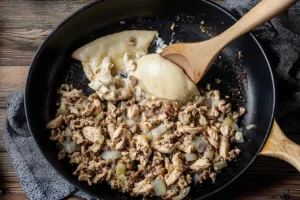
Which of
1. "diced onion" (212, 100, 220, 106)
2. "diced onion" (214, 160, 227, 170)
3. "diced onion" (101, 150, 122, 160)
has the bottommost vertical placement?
"diced onion" (101, 150, 122, 160)

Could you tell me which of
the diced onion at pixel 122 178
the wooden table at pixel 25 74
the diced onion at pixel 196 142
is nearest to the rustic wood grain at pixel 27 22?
the wooden table at pixel 25 74

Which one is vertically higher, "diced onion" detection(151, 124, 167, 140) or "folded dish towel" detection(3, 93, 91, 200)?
"diced onion" detection(151, 124, 167, 140)

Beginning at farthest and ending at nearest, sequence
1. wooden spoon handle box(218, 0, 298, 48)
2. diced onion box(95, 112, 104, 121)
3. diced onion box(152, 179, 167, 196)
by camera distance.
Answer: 1. diced onion box(95, 112, 104, 121)
2. diced onion box(152, 179, 167, 196)
3. wooden spoon handle box(218, 0, 298, 48)

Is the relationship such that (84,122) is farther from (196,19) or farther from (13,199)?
(196,19)

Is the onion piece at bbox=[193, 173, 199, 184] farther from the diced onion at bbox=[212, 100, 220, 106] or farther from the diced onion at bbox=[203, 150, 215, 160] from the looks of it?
the diced onion at bbox=[212, 100, 220, 106]

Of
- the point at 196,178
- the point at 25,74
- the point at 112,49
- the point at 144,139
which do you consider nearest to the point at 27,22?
the point at 25,74

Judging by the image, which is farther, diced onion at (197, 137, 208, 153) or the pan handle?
diced onion at (197, 137, 208, 153)

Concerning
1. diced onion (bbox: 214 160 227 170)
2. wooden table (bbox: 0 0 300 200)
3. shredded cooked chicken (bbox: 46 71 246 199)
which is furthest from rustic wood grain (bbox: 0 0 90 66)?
diced onion (bbox: 214 160 227 170)
